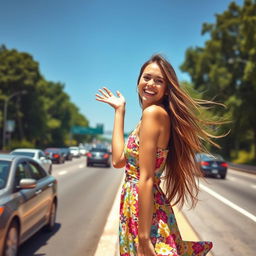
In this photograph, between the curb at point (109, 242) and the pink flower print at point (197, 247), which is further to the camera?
the curb at point (109, 242)

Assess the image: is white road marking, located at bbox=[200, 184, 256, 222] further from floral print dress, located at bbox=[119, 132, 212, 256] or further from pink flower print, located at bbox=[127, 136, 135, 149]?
pink flower print, located at bbox=[127, 136, 135, 149]

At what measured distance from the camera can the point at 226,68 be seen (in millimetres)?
45344

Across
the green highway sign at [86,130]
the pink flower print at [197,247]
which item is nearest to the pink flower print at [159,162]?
the pink flower print at [197,247]

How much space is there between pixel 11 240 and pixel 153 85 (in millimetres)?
3239

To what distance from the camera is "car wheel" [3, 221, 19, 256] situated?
464 cm

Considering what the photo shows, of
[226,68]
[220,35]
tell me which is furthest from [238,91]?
[220,35]

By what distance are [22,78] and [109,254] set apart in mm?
54857

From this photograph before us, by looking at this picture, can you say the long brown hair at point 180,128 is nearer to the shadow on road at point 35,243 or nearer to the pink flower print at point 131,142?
the pink flower print at point 131,142

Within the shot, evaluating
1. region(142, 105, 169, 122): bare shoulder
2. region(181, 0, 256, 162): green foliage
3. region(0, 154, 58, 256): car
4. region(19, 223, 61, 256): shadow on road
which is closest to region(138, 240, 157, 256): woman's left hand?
region(142, 105, 169, 122): bare shoulder

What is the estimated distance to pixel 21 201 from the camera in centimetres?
529

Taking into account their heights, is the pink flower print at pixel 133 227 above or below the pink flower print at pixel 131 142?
below

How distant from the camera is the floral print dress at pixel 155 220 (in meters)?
2.26

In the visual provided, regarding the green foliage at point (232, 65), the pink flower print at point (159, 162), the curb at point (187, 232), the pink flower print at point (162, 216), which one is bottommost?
the curb at point (187, 232)

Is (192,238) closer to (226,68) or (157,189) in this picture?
(157,189)
